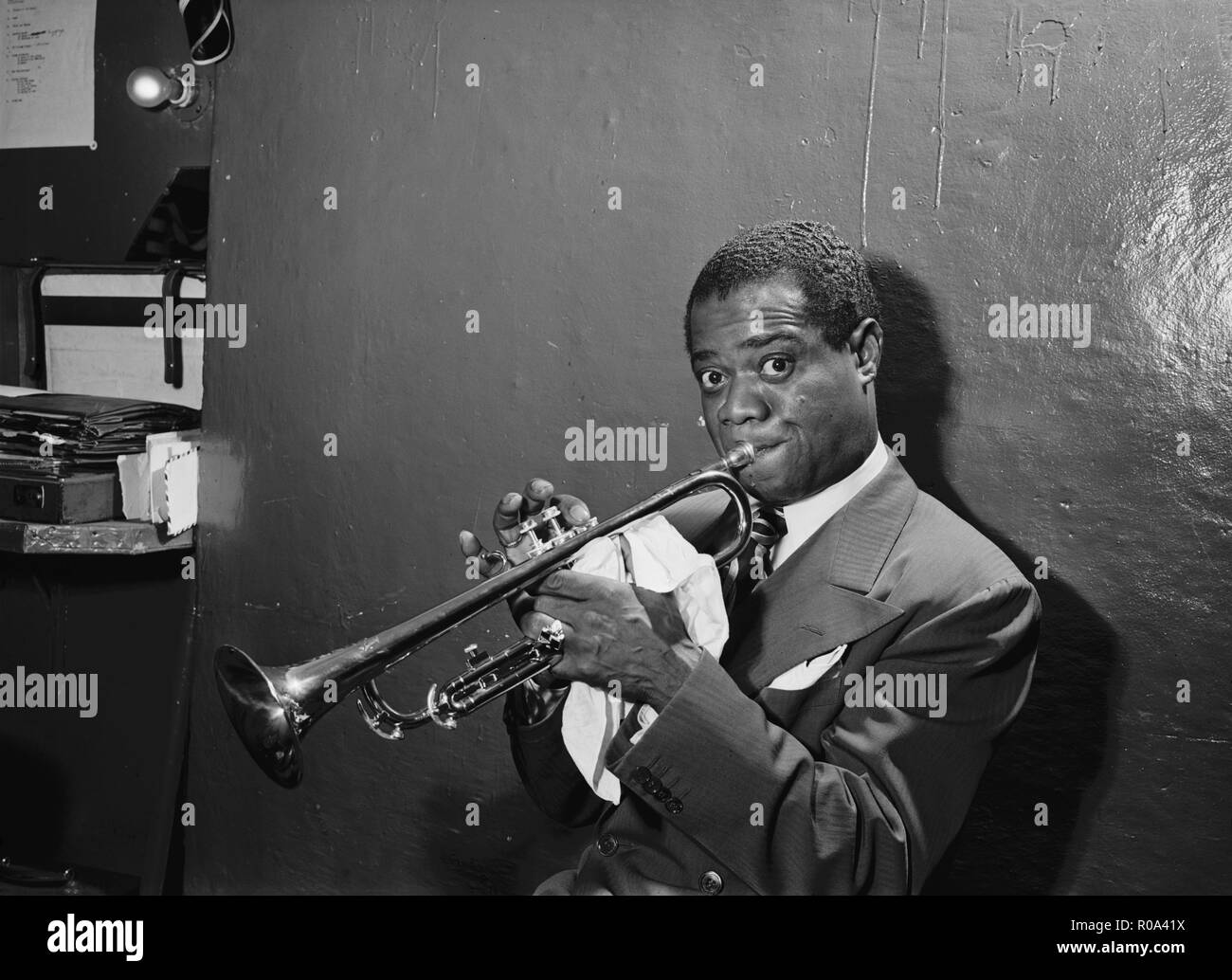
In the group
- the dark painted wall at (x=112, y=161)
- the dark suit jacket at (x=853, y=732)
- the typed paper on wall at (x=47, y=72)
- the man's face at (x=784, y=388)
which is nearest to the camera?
the dark suit jacket at (x=853, y=732)

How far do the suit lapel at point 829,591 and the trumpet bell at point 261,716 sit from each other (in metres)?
0.92

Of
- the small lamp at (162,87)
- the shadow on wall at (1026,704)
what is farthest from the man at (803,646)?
the small lamp at (162,87)

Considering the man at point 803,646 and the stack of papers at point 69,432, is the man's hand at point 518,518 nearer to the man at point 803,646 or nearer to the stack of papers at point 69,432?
the man at point 803,646

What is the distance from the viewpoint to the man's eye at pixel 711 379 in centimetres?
222

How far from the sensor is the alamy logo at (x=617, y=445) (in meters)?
2.77

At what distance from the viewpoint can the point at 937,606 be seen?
2.01 metres

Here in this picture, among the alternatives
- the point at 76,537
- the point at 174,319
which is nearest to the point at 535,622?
the point at 76,537

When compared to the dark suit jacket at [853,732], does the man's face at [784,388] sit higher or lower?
higher

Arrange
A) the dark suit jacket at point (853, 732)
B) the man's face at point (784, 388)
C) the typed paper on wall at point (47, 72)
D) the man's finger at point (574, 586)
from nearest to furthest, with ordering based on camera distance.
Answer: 1. the dark suit jacket at point (853, 732)
2. the man's finger at point (574, 586)
3. the man's face at point (784, 388)
4. the typed paper on wall at point (47, 72)

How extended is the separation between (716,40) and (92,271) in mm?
2596

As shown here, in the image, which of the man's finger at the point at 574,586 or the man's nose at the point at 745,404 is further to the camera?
the man's nose at the point at 745,404

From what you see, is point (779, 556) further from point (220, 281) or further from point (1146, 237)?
point (220, 281)

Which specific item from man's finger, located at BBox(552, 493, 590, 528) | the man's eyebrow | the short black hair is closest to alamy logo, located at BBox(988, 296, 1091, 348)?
the short black hair

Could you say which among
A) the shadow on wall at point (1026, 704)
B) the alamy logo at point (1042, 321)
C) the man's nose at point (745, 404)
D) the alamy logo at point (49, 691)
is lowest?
the alamy logo at point (49, 691)
